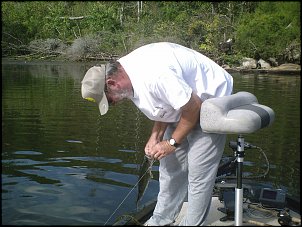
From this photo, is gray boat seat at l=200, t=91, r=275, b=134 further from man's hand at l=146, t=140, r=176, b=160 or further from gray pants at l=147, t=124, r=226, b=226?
man's hand at l=146, t=140, r=176, b=160

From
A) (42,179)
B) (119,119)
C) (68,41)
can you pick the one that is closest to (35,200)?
(42,179)

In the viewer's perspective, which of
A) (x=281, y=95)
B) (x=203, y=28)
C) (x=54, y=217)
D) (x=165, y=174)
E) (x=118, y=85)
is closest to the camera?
(x=118, y=85)

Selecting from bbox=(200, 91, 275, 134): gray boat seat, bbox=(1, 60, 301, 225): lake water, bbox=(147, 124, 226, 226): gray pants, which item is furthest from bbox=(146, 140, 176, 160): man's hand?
bbox=(1, 60, 301, 225): lake water

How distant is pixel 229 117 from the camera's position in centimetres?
292

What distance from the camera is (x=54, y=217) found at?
4859 mm

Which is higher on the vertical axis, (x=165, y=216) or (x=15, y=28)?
(x=15, y=28)

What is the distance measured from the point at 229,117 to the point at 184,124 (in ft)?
1.21

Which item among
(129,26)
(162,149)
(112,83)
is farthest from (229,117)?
(129,26)

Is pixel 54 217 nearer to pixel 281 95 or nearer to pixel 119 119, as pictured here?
pixel 119 119

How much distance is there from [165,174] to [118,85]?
1.03 m

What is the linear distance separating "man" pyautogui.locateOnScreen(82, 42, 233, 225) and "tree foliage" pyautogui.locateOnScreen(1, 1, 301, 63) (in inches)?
1126

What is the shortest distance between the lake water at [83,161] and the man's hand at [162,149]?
5.53ft

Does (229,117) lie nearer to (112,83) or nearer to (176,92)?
(176,92)

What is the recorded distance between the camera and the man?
9.60ft
